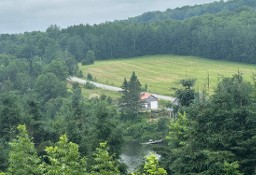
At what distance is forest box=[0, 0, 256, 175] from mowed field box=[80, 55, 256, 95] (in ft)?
17.2

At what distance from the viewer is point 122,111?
92.0 metres

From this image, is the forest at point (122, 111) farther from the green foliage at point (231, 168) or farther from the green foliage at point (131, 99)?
the green foliage at point (131, 99)

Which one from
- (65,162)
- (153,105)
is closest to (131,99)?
(153,105)

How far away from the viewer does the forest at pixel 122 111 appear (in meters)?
27.1

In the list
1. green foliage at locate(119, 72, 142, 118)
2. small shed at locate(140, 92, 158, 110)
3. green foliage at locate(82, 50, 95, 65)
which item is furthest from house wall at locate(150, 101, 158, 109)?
green foliage at locate(82, 50, 95, 65)

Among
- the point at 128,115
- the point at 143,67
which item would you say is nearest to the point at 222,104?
the point at 128,115

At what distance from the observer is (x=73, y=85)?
11325cm

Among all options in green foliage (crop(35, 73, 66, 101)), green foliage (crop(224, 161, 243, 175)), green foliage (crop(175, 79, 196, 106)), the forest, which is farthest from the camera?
green foliage (crop(35, 73, 66, 101))

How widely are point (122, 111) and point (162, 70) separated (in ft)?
140

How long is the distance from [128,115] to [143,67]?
4780 centimetres

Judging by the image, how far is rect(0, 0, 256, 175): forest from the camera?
27.1m

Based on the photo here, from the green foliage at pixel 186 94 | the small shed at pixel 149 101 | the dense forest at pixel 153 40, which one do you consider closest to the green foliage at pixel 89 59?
the dense forest at pixel 153 40

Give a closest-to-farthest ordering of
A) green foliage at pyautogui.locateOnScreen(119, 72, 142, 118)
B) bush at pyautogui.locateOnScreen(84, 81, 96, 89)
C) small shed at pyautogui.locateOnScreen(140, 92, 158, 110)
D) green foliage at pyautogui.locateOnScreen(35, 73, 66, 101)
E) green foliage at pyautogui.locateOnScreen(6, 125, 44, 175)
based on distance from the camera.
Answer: green foliage at pyautogui.locateOnScreen(6, 125, 44, 175), green foliage at pyautogui.locateOnScreen(119, 72, 142, 118), small shed at pyautogui.locateOnScreen(140, 92, 158, 110), green foliage at pyautogui.locateOnScreen(35, 73, 66, 101), bush at pyautogui.locateOnScreen(84, 81, 96, 89)

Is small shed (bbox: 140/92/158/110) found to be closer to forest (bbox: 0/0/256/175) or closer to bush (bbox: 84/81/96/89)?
forest (bbox: 0/0/256/175)
